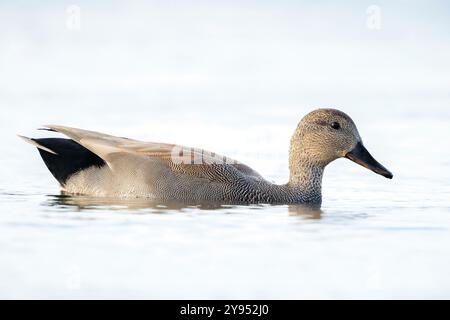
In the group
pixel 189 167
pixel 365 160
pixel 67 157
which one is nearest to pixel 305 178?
pixel 365 160

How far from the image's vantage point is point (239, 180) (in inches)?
447

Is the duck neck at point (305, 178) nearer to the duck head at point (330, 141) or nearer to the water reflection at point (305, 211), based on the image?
the duck head at point (330, 141)

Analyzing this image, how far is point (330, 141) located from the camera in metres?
11.6

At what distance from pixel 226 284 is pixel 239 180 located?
382 cm

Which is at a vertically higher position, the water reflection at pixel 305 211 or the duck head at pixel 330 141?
the duck head at pixel 330 141

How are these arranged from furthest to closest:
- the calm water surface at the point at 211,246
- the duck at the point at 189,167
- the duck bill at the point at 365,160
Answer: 1. the duck bill at the point at 365,160
2. the duck at the point at 189,167
3. the calm water surface at the point at 211,246

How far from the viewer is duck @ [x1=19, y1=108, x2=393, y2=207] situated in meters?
11.3

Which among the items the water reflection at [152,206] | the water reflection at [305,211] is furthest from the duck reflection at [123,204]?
the water reflection at [305,211]

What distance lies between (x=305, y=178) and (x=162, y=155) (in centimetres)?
164

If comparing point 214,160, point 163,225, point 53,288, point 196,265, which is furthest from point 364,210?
point 53,288

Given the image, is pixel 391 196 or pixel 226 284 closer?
pixel 226 284

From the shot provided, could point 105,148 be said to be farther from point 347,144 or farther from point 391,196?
point 391,196

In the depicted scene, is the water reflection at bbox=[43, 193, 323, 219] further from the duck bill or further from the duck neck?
the duck bill

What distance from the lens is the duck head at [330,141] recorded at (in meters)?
11.6
